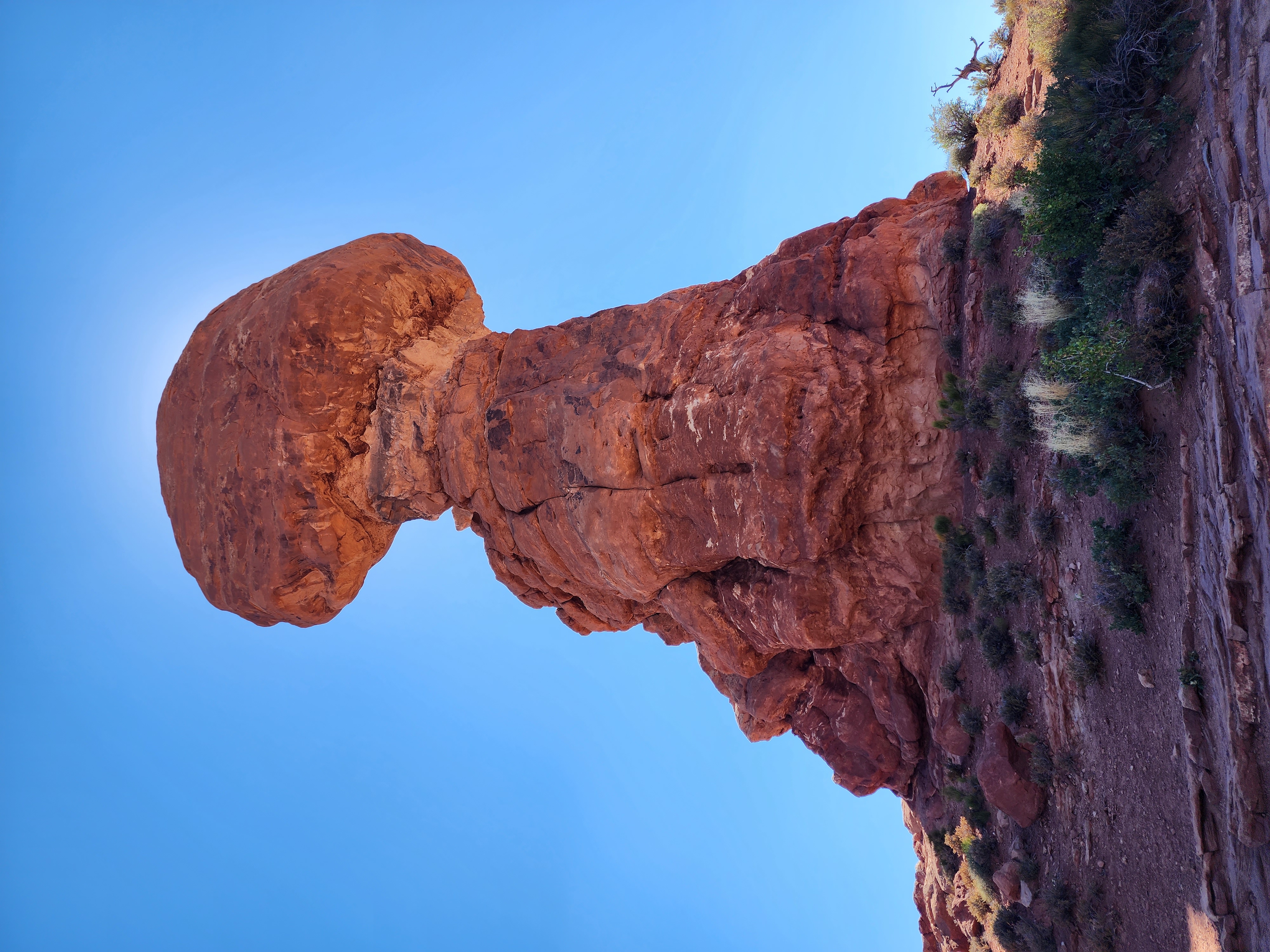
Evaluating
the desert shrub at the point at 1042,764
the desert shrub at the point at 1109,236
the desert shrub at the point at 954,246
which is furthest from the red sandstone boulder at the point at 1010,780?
the desert shrub at the point at 954,246

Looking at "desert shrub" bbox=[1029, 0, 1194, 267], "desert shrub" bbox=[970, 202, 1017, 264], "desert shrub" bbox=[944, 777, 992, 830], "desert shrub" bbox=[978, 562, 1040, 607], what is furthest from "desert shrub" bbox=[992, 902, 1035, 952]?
"desert shrub" bbox=[970, 202, 1017, 264]

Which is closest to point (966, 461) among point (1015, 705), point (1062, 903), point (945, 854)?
point (1015, 705)

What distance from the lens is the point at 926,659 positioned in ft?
52.2

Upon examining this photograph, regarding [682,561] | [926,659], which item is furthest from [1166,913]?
[682,561]

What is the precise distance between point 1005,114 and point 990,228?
2.59 m

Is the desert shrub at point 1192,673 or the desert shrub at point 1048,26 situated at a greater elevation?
the desert shrub at point 1048,26

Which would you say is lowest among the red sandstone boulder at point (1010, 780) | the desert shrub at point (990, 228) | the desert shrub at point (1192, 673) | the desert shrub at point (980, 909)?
the desert shrub at point (980, 909)

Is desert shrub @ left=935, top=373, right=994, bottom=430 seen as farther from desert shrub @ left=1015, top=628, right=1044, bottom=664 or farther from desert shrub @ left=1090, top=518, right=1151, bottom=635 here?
desert shrub @ left=1015, top=628, right=1044, bottom=664

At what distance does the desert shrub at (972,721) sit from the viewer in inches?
565

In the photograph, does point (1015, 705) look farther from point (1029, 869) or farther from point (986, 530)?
point (986, 530)

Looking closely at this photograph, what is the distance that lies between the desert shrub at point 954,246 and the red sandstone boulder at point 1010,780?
29.9 ft

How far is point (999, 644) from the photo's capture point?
13.4 meters

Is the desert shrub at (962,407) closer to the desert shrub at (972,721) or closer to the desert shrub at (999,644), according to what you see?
the desert shrub at (999,644)

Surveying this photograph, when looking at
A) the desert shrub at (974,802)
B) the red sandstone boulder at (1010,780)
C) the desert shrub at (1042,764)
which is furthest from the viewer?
the desert shrub at (974,802)
